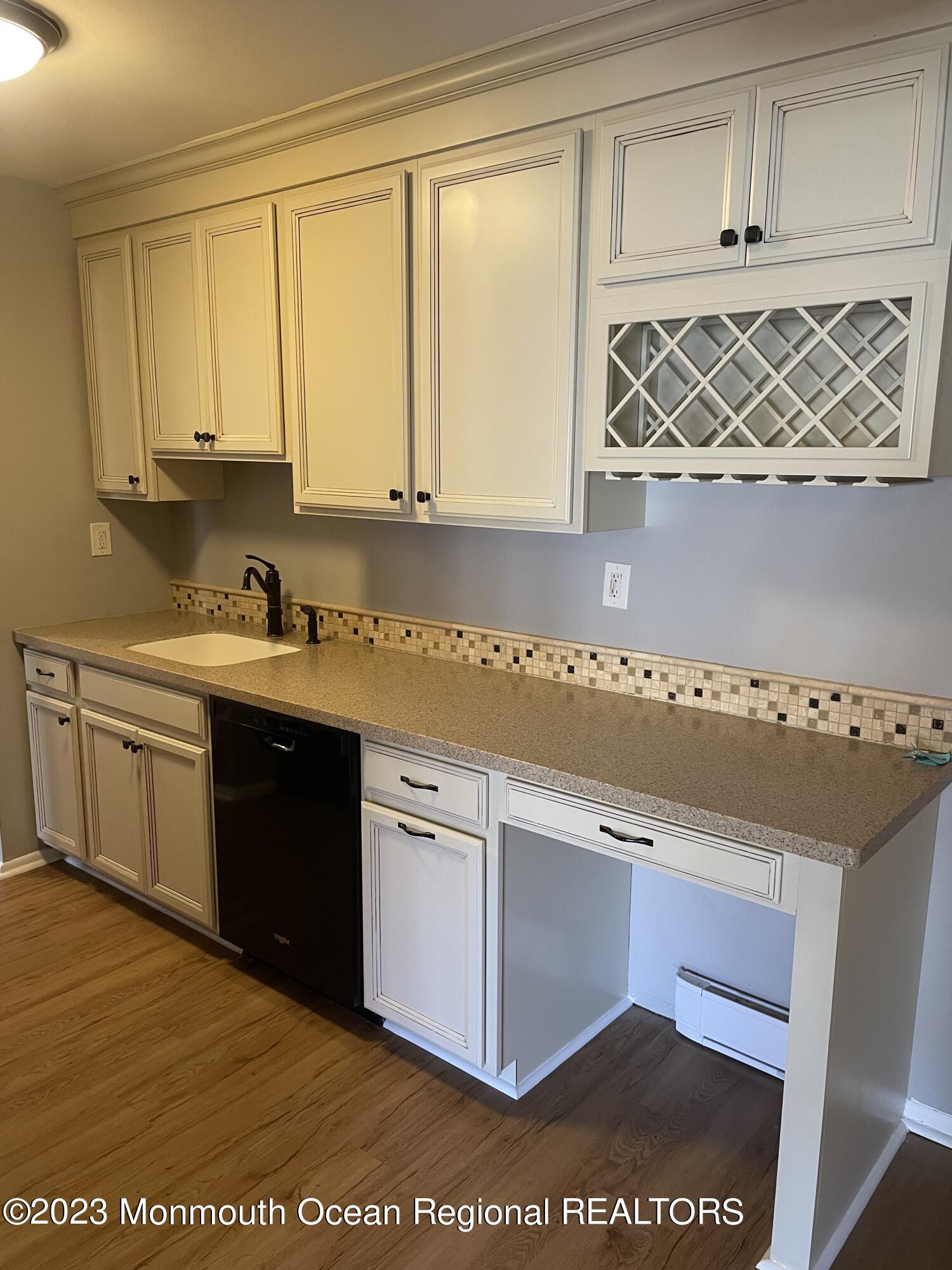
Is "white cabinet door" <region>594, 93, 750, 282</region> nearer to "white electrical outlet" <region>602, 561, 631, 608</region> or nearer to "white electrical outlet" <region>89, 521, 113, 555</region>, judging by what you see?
"white electrical outlet" <region>602, 561, 631, 608</region>

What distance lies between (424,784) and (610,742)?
44 cm

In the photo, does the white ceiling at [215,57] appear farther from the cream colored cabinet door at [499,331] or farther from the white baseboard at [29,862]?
the white baseboard at [29,862]

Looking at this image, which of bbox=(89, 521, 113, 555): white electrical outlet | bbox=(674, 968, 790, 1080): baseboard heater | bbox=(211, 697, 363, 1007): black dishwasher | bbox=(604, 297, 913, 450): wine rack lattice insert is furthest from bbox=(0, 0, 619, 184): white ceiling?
bbox=(674, 968, 790, 1080): baseboard heater

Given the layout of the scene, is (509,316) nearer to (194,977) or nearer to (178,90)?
(178,90)

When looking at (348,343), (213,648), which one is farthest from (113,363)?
(348,343)

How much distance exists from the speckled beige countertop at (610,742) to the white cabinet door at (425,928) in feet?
0.78

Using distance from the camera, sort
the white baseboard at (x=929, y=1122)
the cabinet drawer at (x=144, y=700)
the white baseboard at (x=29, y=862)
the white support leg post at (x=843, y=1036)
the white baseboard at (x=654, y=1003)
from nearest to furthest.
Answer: the white support leg post at (x=843, y=1036) < the white baseboard at (x=929, y=1122) < the white baseboard at (x=654, y=1003) < the cabinet drawer at (x=144, y=700) < the white baseboard at (x=29, y=862)

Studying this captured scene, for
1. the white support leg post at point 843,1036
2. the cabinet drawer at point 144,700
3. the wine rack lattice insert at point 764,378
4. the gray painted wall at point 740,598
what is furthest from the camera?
the cabinet drawer at point 144,700

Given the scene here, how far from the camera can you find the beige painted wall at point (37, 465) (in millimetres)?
3188

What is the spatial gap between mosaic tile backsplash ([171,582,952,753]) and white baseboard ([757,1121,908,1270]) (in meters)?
0.89

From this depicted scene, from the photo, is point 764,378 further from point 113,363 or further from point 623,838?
point 113,363

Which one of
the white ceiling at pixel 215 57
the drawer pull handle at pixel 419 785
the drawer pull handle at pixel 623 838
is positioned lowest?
the drawer pull handle at pixel 419 785

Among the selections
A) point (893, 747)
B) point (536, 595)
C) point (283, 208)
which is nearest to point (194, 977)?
point (536, 595)

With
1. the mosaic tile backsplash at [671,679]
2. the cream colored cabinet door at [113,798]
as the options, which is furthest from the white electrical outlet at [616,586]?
the cream colored cabinet door at [113,798]
